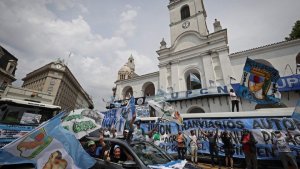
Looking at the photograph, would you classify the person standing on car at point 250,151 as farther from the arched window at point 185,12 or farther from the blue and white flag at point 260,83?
the arched window at point 185,12

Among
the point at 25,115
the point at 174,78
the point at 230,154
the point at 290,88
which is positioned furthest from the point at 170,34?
the point at 25,115

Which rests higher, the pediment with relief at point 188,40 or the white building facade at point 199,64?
the pediment with relief at point 188,40

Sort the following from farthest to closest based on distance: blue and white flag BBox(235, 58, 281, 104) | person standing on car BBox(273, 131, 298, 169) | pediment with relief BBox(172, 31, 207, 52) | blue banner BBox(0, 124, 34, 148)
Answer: pediment with relief BBox(172, 31, 207, 52), blue and white flag BBox(235, 58, 281, 104), person standing on car BBox(273, 131, 298, 169), blue banner BBox(0, 124, 34, 148)

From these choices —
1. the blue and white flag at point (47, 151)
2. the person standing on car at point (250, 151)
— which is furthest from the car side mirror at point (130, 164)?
the person standing on car at point (250, 151)

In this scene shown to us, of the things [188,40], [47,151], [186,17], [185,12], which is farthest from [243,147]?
[185,12]

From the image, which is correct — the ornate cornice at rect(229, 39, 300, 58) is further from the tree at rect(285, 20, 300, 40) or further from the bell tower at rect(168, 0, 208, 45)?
the tree at rect(285, 20, 300, 40)

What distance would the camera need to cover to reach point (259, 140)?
7.59 meters

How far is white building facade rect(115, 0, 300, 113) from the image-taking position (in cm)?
1488

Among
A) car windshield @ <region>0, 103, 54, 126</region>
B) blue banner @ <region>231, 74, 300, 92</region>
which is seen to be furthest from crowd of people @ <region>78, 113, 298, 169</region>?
blue banner @ <region>231, 74, 300, 92</region>

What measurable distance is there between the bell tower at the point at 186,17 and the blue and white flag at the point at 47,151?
21.4m

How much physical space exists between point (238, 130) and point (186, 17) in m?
20.3

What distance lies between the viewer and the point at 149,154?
4012mm

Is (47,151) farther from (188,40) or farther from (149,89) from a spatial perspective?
(149,89)

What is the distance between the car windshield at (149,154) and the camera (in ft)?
12.3
